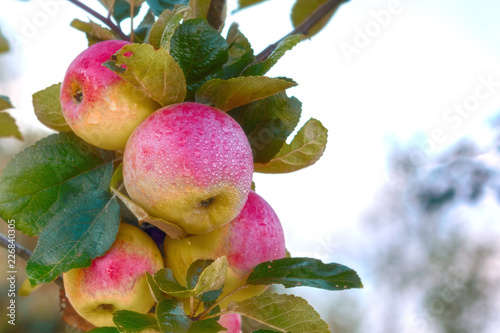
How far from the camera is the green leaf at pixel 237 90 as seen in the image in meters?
0.42

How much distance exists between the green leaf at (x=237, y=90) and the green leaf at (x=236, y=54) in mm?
37

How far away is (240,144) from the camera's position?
17.2 inches

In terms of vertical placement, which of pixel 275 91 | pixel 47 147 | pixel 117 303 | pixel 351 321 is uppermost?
pixel 275 91

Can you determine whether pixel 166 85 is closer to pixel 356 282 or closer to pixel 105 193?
pixel 105 193

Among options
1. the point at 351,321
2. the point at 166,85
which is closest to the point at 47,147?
the point at 166,85

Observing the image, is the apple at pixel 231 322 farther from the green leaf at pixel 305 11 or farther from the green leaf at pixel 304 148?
the green leaf at pixel 305 11

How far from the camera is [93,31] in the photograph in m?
0.54

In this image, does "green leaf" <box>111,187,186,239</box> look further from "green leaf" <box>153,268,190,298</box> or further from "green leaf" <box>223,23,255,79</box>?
"green leaf" <box>223,23,255,79</box>

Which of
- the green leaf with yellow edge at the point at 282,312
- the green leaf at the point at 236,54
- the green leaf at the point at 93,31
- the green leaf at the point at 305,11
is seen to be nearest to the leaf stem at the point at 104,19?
the green leaf at the point at 93,31

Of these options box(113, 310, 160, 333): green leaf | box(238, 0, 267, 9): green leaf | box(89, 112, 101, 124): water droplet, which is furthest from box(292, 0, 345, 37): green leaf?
box(113, 310, 160, 333): green leaf

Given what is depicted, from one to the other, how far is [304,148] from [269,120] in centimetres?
9

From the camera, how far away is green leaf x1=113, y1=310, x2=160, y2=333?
15.3 inches

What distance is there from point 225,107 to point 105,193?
158 millimetres

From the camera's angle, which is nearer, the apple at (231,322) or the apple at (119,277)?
the apple at (119,277)
